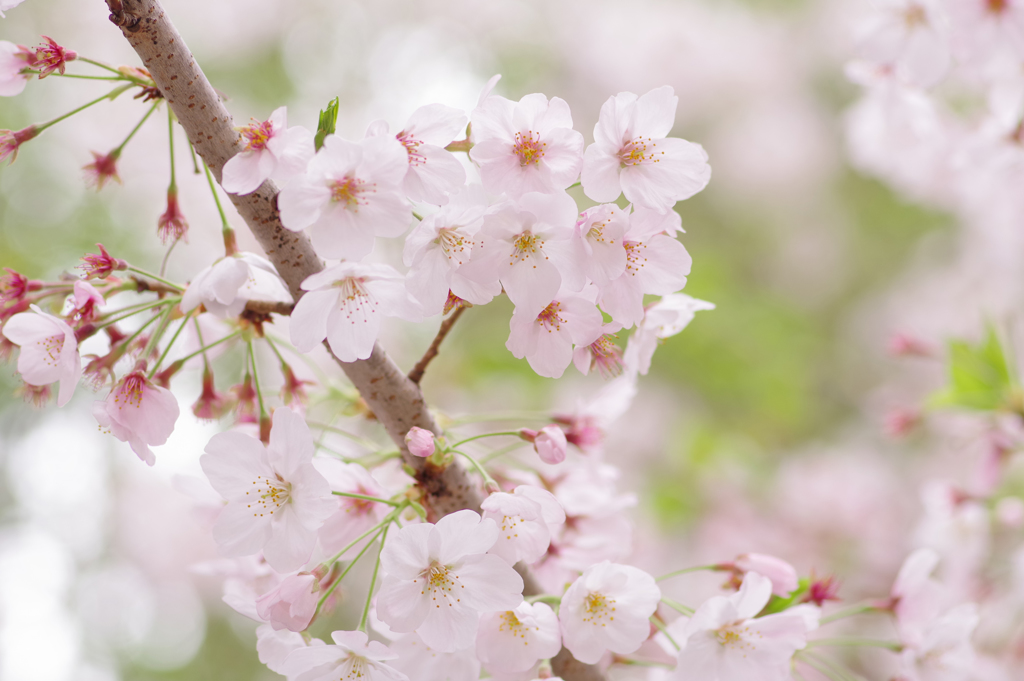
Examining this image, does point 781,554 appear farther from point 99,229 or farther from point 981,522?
point 99,229

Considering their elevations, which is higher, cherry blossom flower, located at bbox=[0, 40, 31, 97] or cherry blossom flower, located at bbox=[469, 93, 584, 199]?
cherry blossom flower, located at bbox=[0, 40, 31, 97]

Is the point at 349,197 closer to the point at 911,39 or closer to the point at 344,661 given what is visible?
the point at 344,661

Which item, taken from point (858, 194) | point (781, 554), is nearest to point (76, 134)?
point (781, 554)

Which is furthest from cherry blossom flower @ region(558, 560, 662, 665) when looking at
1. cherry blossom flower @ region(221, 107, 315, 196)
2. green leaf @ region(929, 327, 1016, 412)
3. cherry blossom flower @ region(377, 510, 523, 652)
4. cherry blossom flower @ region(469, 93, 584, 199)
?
green leaf @ region(929, 327, 1016, 412)

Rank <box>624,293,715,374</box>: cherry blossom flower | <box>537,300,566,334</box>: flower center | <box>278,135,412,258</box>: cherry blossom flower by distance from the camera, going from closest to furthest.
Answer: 1. <box>278,135,412,258</box>: cherry blossom flower
2. <box>537,300,566,334</box>: flower center
3. <box>624,293,715,374</box>: cherry blossom flower

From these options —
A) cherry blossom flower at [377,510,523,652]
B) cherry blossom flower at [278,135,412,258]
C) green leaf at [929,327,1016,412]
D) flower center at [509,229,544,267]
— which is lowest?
green leaf at [929,327,1016,412]

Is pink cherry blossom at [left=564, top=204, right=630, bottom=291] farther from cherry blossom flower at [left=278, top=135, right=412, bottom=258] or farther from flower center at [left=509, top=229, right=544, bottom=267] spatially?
cherry blossom flower at [left=278, top=135, right=412, bottom=258]
